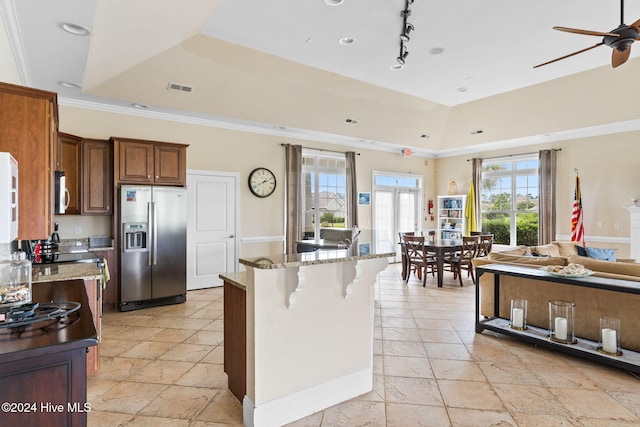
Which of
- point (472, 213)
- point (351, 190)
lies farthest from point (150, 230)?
point (472, 213)

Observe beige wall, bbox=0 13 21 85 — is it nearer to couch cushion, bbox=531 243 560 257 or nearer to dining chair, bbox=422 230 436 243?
couch cushion, bbox=531 243 560 257

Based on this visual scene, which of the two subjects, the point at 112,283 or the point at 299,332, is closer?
the point at 299,332

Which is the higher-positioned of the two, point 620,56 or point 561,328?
point 620,56

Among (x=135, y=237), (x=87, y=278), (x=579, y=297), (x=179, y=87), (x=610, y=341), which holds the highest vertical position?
(x=179, y=87)

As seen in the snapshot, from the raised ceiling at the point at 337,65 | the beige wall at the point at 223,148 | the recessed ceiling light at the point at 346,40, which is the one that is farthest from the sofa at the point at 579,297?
the beige wall at the point at 223,148

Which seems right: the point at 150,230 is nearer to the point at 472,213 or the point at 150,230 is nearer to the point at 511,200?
the point at 472,213

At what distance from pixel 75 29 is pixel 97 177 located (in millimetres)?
2515

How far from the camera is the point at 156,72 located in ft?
14.9

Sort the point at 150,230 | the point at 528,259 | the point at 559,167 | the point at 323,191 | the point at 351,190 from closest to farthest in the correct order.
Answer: the point at 528,259 → the point at 150,230 → the point at 559,167 → the point at 323,191 → the point at 351,190

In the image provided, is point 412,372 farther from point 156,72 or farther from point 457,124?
point 457,124

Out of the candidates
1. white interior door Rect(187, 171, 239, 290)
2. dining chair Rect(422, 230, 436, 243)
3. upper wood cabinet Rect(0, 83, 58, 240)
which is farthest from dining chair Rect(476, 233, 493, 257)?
upper wood cabinet Rect(0, 83, 58, 240)

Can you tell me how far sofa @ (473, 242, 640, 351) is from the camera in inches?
127

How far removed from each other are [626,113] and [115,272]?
28.4 feet

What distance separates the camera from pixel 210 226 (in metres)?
6.12
